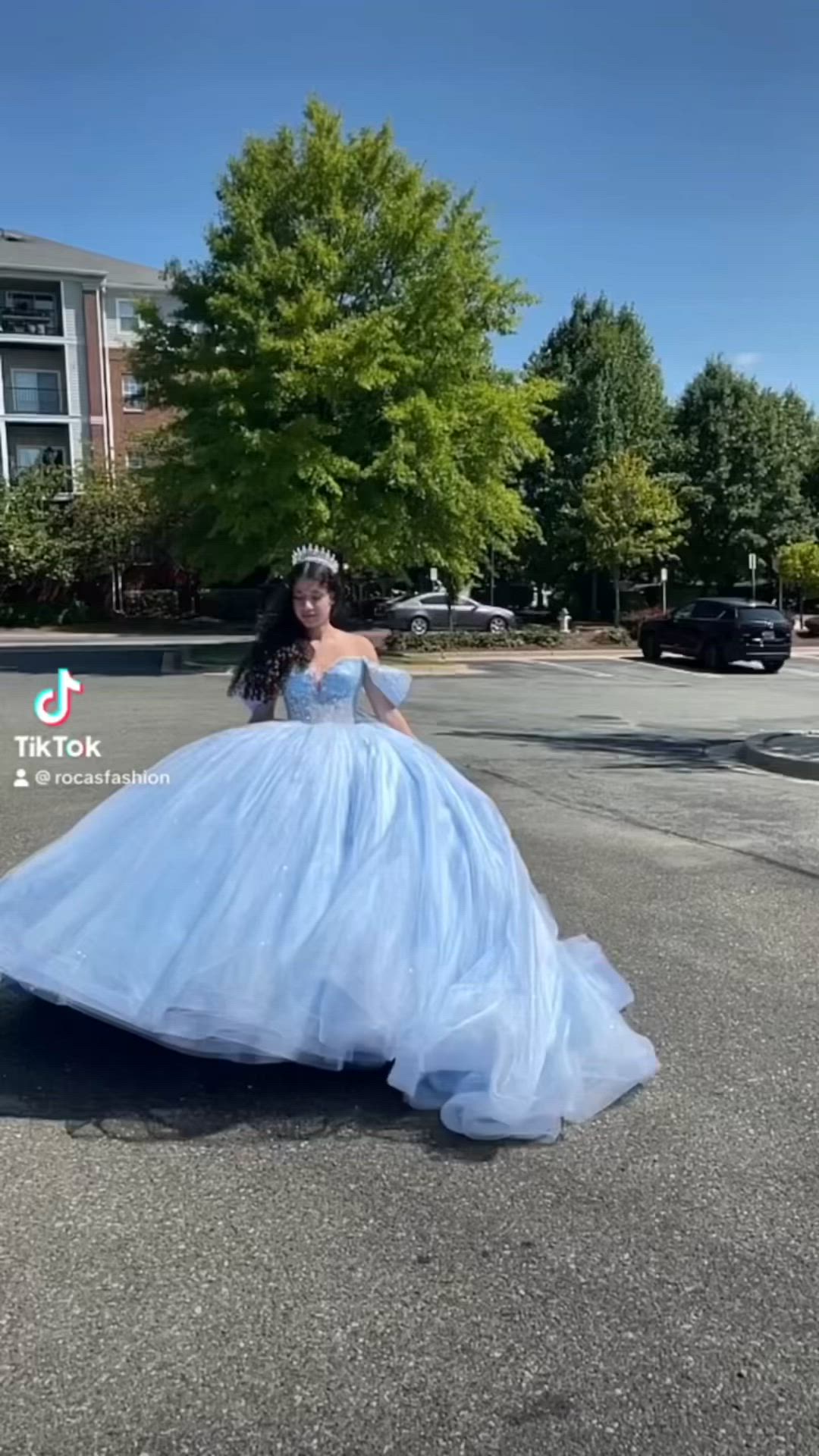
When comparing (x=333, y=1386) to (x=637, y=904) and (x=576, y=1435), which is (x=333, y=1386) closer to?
(x=576, y=1435)

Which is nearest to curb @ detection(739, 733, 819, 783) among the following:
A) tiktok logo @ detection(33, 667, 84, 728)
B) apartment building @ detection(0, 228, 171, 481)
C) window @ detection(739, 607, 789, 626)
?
tiktok logo @ detection(33, 667, 84, 728)

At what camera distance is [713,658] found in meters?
26.8

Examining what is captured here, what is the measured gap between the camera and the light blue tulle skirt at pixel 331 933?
11.2 ft

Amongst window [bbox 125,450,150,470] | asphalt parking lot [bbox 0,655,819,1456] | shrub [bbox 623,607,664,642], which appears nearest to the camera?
asphalt parking lot [bbox 0,655,819,1456]

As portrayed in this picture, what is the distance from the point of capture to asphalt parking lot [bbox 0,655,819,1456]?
228 centimetres

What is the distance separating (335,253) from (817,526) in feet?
90.6

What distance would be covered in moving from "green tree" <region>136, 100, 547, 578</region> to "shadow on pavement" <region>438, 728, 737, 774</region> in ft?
34.1

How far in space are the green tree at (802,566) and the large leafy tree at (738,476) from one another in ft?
17.0

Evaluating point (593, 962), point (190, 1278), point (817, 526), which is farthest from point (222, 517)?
point (817, 526)

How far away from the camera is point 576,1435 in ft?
7.32

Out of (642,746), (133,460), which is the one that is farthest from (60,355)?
(642,746)

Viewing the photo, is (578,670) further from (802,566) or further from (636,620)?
(802,566)

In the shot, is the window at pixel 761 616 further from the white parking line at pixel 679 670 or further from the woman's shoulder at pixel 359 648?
the woman's shoulder at pixel 359 648

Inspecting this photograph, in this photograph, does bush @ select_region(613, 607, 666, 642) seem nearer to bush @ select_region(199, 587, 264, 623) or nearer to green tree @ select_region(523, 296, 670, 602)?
green tree @ select_region(523, 296, 670, 602)
